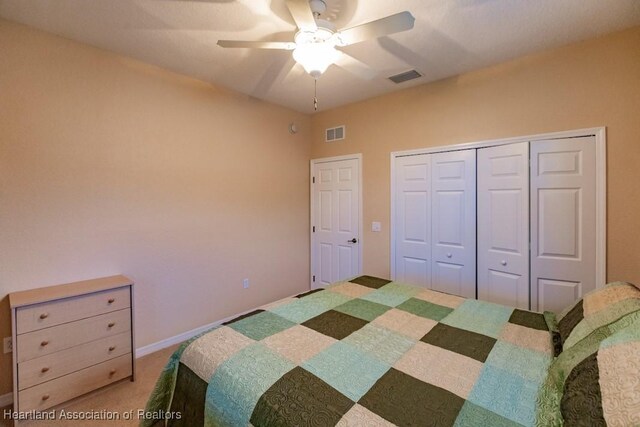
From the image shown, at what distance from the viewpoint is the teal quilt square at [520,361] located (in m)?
1.19

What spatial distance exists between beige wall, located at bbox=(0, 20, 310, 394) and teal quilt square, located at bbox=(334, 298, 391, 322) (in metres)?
1.75

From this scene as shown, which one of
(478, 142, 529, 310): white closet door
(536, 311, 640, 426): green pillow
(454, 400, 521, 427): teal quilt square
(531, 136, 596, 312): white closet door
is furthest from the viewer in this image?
(478, 142, 529, 310): white closet door

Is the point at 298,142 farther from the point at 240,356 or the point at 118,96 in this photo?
the point at 240,356

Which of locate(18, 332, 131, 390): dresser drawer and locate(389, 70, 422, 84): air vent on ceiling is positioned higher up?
locate(389, 70, 422, 84): air vent on ceiling

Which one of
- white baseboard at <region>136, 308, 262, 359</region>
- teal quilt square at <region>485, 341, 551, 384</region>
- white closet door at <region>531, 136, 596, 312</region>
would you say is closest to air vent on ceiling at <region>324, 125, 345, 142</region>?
white closet door at <region>531, 136, 596, 312</region>

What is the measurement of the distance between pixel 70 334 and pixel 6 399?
62 centimetres

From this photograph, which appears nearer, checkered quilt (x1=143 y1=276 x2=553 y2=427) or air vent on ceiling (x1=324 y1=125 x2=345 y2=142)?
checkered quilt (x1=143 y1=276 x2=553 y2=427)

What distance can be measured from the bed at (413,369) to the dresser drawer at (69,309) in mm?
1021

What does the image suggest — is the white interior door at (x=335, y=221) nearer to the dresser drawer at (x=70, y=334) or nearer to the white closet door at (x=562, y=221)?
the white closet door at (x=562, y=221)

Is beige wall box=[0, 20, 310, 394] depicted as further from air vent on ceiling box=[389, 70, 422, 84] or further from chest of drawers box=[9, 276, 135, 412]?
air vent on ceiling box=[389, 70, 422, 84]

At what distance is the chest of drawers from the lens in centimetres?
180

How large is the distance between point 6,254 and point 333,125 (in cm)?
338

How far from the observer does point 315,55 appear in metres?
1.77

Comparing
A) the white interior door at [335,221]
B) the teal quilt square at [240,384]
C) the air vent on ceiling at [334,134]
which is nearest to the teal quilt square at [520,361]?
the teal quilt square at [240,384]
